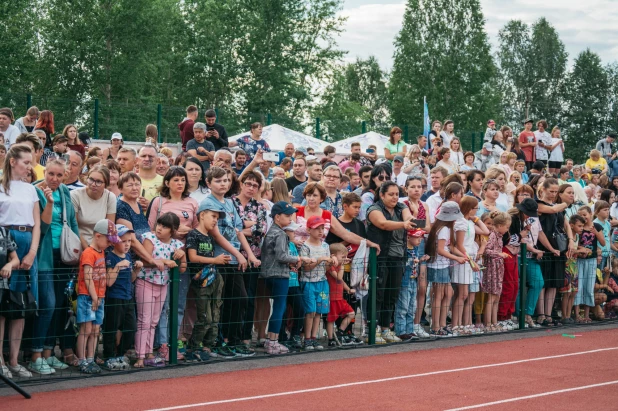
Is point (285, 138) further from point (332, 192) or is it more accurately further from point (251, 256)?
point (251, 256)

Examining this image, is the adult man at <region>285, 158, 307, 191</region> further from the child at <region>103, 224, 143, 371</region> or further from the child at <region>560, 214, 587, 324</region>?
the child at <region>103, 224, 143, 371</region>

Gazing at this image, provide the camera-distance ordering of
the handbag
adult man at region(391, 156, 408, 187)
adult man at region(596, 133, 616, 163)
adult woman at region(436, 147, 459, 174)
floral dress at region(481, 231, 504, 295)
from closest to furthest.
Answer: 1. the handbag
2. floral dress at region(481, 231, 504, 295)
3. adult man at region(391, 156, 408, 187)
4. adult woman at region(436, 147, 459, 174)
5. adult man at region(596, 133, 616, 163)

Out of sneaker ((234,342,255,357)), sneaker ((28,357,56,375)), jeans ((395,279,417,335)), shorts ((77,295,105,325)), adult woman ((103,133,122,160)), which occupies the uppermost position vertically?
adult woman ((103,133,122,160))

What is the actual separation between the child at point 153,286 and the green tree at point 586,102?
72.0 m

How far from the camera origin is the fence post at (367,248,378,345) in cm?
1159

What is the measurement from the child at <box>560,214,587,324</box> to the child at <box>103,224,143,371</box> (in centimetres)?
783

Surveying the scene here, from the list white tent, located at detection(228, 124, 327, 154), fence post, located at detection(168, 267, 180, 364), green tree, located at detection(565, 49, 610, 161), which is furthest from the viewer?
green tree, located at detection(565, 49, 610, 161)

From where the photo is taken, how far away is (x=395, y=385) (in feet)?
30.5

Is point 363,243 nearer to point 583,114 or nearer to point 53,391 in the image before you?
point 53,391

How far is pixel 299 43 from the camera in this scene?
54.8m

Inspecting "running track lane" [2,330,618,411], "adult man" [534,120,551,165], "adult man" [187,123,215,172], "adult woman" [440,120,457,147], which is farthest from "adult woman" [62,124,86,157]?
"adult man" [534,120,551,165]

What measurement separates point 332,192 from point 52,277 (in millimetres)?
4482

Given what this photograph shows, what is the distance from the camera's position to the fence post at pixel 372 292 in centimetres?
1159

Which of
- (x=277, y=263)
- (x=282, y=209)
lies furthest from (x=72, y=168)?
(x=277, y=263)
